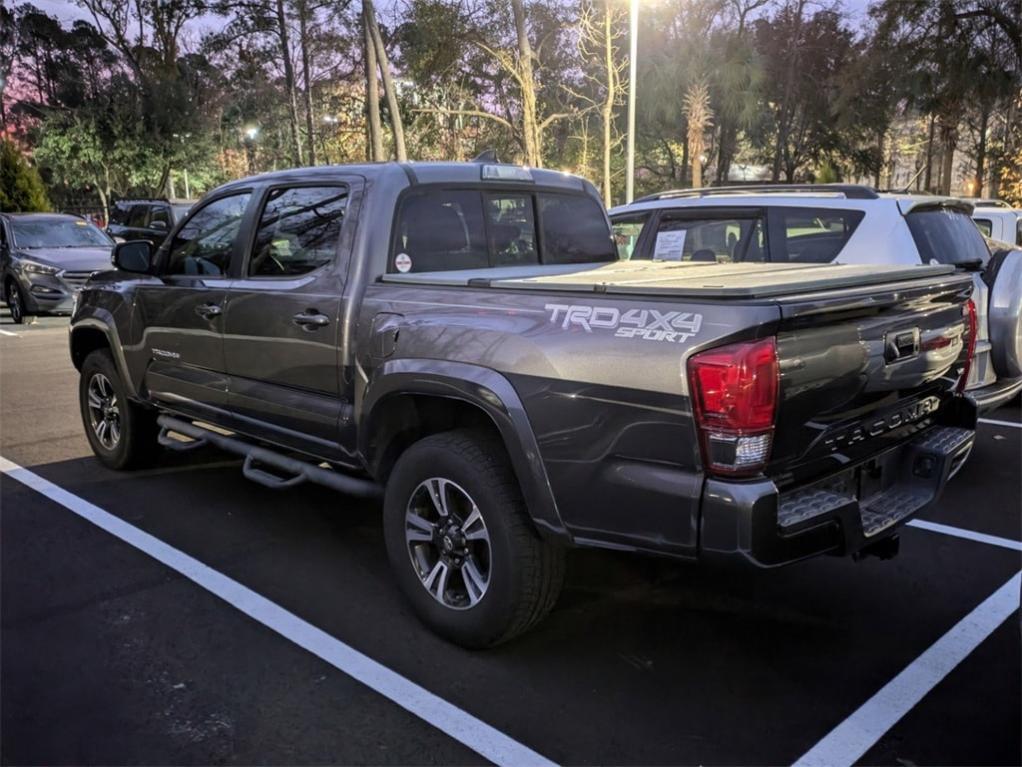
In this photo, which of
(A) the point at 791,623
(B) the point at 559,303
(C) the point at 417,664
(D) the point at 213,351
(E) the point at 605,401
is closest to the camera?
(E) the point at 605,401

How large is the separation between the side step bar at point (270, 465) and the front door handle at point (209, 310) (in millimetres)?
692

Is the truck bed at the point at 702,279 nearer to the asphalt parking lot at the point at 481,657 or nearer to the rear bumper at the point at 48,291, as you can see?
the asphalt parking lot at the point at 481,657

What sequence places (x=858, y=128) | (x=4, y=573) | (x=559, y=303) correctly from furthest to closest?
(x=858, y=128) < (x=4, y=573) < (x=559, y=303)

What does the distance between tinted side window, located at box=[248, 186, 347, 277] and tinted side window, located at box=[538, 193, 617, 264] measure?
1.17 metres

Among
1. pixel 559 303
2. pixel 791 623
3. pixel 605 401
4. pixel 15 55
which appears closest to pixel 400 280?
pixel 559 303

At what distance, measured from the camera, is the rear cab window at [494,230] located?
393cm

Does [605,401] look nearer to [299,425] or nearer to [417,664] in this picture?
[417,664]

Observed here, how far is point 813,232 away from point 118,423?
16.7 feet

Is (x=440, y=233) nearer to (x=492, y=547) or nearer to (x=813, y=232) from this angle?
(x=492, y=547)

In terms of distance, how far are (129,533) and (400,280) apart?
231 cm

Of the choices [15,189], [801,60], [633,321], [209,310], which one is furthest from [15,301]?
[801,60]

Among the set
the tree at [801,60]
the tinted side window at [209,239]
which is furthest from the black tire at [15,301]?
the tree at [801,60]

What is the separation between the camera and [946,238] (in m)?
5.79

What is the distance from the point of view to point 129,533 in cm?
461
